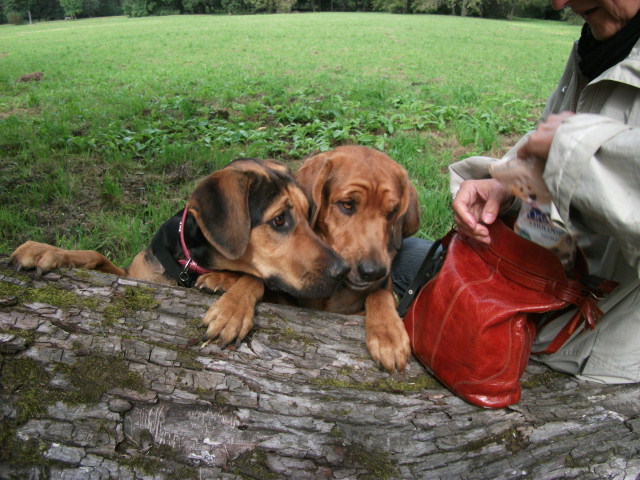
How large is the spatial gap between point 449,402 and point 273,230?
1.75 m

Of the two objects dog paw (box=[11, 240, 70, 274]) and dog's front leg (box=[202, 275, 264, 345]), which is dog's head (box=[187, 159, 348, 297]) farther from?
dog paw (box=[11, 240, 70, 274])

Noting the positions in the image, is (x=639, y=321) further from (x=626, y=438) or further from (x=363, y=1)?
(x=363, y=1)

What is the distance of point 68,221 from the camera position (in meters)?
5.23

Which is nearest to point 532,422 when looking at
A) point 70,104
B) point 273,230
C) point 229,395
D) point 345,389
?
point 345,389

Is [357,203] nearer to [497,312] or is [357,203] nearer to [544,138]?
[497,312]

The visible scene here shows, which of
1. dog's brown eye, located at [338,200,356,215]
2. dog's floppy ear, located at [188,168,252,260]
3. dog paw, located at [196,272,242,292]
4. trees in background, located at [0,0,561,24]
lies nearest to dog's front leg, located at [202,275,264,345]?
dog paw, located at [196,272,242,292]

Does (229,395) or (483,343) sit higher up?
(483,343)

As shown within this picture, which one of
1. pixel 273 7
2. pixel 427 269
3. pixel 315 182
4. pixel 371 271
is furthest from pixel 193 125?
pixel 273 7

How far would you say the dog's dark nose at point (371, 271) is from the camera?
335cm

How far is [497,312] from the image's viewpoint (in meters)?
2.32

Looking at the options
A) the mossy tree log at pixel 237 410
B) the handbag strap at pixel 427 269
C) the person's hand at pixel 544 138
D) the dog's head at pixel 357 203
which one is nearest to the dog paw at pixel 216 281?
the mossy tree log at pixel 237 410

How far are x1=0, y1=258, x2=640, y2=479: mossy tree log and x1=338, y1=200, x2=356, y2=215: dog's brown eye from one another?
1387 mm

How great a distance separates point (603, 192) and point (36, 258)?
9.77 ft

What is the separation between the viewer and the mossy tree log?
80.3 inches
